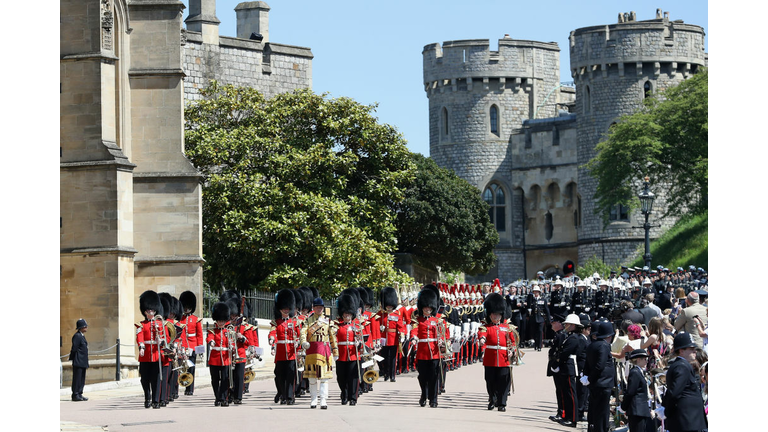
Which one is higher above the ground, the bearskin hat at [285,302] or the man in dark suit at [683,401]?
the bearskin hat at [285,302]

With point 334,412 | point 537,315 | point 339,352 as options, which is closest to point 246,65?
point 537,315

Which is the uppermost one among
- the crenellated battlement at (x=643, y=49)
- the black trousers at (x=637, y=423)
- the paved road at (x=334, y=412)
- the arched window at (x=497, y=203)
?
the crenellated battlement at (x=643, y=49)

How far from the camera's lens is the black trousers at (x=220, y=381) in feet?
65.1

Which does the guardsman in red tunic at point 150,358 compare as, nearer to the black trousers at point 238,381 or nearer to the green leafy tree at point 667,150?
the black trousers at point 238,381

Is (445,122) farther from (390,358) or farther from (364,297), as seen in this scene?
(390,358)

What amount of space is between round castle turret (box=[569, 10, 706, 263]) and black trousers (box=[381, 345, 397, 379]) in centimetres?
4645

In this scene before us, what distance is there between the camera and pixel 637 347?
1532 centimetres

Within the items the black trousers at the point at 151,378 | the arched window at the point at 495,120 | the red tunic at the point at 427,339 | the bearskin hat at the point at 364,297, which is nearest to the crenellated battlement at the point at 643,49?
the arched window at the point at 495,120

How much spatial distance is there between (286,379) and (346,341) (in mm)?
1049

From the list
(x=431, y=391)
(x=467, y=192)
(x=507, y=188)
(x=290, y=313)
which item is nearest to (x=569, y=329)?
(x=431, y=391)

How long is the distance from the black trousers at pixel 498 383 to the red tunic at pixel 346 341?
195cm

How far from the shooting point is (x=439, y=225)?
52625mm
